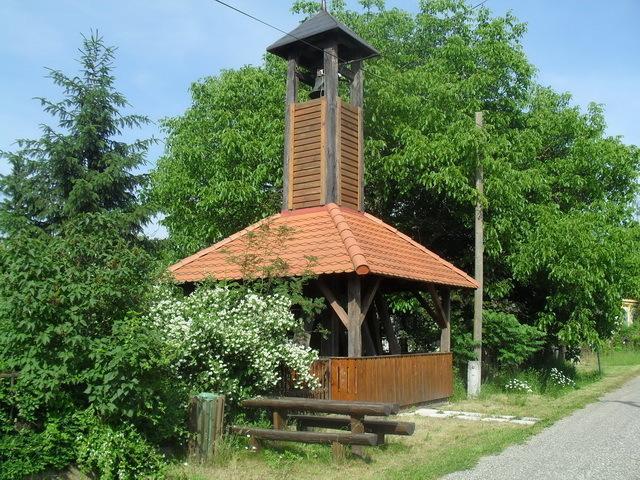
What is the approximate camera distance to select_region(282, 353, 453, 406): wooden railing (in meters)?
11.2

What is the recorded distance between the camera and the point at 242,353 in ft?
30.1

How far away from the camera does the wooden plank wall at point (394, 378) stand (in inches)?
443

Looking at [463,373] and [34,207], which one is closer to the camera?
[34,207]

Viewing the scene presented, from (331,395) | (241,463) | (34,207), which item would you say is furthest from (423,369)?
(34,207)

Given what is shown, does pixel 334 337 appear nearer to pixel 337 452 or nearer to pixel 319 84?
pixel 319 84

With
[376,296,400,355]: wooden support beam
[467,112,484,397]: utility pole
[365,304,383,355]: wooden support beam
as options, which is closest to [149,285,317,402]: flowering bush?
[376,296,400,355]: wooden support beam

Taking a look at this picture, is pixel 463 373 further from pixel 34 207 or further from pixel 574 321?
pixel 34 207

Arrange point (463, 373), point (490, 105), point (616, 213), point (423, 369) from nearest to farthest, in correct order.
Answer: point (423, 369)
point (463, 373)
point (616, 213)
point (490, 105)

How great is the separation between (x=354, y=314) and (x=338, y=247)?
1.26m

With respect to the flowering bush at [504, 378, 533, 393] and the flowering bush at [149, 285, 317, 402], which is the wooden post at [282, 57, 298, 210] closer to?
the flowering bush at [149, 285, 317, 402]

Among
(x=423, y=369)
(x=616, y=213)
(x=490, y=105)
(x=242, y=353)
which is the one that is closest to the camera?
(x=242, y=353)

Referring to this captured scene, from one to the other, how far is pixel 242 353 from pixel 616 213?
14061mm

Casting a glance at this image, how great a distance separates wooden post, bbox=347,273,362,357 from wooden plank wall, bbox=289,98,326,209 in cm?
314

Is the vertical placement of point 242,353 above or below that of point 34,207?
below
